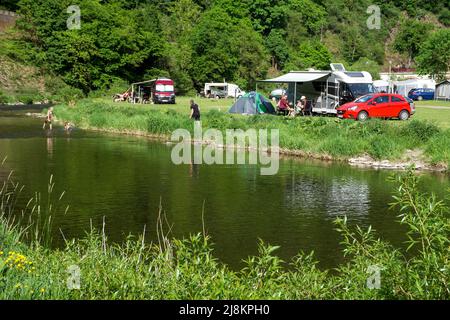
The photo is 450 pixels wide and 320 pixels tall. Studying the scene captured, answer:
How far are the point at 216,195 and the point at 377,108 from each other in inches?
739

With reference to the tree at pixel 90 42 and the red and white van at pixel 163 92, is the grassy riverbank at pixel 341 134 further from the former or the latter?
the tree at pixel 90 42

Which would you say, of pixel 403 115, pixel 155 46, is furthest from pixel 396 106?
pixel 155 46

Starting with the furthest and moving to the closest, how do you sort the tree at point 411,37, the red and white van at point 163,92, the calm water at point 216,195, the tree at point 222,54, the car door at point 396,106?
the tree at point 411,37 → the tree at point 222,54 → the red and white van at point 163,92 → the car door at point 396,106 → the calm water at point 216,195

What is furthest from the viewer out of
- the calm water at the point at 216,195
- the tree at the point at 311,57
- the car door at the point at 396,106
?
the tree at the point at 311,57

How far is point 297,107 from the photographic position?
41.3 meters

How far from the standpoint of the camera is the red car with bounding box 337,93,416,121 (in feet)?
121

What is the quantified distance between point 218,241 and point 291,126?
19.2 metres

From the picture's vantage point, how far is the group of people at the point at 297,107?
40.9 m

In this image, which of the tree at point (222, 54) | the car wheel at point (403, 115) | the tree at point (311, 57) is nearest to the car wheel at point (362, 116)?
the car wheel at point (403, 115)

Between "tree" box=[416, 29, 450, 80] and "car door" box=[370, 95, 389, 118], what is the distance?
1732 inches

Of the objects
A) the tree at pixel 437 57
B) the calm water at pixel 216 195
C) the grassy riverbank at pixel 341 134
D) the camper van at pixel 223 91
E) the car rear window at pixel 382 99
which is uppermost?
the tree at pixel 437 57

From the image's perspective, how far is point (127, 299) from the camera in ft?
27.2

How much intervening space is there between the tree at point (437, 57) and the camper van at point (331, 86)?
131ft
